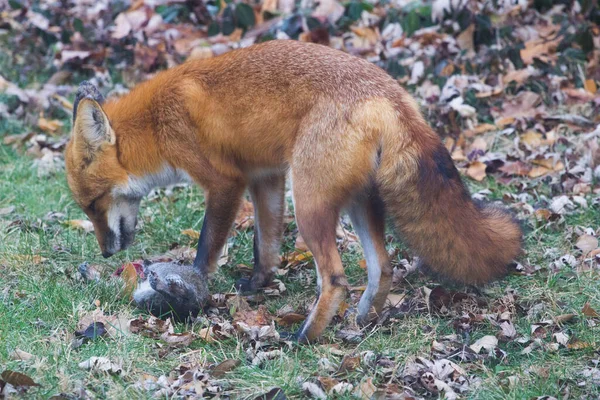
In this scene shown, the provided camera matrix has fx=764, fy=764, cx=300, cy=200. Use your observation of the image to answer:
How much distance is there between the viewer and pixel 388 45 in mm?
9117

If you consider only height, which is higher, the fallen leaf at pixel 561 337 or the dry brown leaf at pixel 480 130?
the fallen leaf at pixel 561 337

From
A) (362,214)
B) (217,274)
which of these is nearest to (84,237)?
(217,274)

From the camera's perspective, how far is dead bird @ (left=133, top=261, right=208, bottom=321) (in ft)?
15.9

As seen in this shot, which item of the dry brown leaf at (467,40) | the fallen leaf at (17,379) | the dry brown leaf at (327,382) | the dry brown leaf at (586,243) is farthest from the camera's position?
the dry brown leaf at (467,40)

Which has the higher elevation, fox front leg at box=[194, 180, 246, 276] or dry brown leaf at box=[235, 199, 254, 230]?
fox front leg at box=[194, 180, 246, 276]

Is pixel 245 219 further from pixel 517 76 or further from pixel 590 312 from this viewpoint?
pixel 517 76

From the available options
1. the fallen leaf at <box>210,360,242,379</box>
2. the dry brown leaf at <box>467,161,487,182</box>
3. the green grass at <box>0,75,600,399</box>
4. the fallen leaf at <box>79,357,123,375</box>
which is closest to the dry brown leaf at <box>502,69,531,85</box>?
the dry brown leaf at <box>467,161,487,182</box>

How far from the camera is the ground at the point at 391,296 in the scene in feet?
13.4

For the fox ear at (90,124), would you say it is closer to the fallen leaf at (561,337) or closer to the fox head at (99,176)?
the fox head at (99,176)

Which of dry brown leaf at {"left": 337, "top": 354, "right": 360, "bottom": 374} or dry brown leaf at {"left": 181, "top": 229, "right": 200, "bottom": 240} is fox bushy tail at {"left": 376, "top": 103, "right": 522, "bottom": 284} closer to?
dry brown leaf at {"left": 337, "top": 354, "right": 360, "bottom": 374}

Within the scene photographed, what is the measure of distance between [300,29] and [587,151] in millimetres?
3814

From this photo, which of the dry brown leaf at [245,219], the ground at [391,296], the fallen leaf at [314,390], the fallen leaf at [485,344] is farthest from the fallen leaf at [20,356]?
the dry brown leaf at [245,219]

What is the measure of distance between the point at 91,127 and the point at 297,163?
157 cm

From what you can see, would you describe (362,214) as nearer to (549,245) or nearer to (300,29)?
(549,245)
